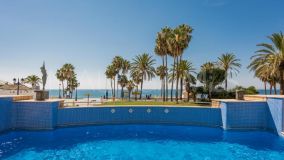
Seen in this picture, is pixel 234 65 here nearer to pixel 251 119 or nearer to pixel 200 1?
pixel 200 1

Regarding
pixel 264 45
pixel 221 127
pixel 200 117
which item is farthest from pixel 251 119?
pixel 264 45

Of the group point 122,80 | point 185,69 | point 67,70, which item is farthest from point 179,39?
point 67,70

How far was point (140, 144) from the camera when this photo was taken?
1466 centimetres

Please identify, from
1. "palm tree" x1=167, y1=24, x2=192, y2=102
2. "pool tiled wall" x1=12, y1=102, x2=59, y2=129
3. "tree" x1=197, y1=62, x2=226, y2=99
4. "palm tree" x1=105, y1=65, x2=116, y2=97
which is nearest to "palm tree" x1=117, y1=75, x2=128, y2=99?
"palm tree" x1=105, y1=65, x2=116, y2=97

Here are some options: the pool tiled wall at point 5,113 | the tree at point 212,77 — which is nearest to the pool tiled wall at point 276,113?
the pool tiled wall at point 5,113

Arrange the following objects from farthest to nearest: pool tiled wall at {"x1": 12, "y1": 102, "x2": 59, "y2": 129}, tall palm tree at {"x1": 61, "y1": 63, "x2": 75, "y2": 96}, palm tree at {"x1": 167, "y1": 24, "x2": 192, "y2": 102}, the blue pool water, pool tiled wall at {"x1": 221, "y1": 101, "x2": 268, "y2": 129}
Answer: tall palm tree at {"x1": 61, "y1": 63, "x2": 75, "y2": 96}, palm tree at {"x1": 167, "y1": 24, "x2": 192, "y2": 102}, pool tiled wall at {"x1": 221, "y1": 101, "x2": 268, "y2": 129}, pool tiled wall at {"x1": 12, "y1": 102, "x2": 59, "y2": 129}, the blue pool water

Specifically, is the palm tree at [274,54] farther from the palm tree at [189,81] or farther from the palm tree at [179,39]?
the palm tree at [189,81]

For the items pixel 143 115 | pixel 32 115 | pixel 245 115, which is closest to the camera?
pixel 32 115

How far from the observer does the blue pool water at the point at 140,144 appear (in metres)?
12.2

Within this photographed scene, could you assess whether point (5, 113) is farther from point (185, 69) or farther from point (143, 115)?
A: point (185, 69)

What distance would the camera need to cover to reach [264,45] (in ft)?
84.8

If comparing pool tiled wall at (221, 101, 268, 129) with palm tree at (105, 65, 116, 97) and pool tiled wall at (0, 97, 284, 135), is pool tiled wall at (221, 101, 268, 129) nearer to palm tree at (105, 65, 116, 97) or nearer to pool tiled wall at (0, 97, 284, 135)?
pool tiled wall at (0, 97, 284, 135)

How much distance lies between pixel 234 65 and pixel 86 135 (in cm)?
4173

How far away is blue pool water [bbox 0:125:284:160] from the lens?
481 inches
